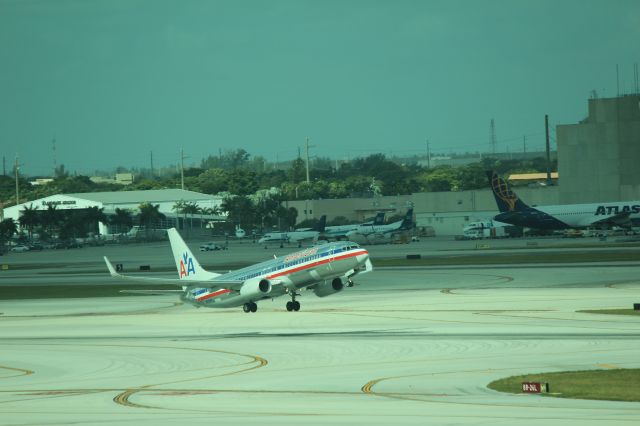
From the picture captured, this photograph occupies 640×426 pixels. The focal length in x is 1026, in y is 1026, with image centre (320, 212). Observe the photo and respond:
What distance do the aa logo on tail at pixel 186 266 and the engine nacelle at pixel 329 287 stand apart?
907 centimetres

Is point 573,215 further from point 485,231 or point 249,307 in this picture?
point 249,307

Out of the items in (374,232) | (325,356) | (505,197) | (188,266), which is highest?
(505,197)

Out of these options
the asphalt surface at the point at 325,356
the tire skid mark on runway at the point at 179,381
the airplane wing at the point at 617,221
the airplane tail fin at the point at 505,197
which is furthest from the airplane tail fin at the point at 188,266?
the airplane wing at the point at 617,221

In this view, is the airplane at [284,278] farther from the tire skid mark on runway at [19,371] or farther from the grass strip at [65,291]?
the grass strip at [65,291]

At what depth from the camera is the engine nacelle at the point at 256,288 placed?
66.7 m

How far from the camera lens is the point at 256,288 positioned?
6681 cm

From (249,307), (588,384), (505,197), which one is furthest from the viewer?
(505,197)

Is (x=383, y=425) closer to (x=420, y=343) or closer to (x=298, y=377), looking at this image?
(x=298, y=377)

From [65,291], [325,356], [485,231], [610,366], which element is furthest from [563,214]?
[610,366]

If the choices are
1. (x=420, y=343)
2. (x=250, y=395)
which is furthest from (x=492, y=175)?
(x=250, y=395)

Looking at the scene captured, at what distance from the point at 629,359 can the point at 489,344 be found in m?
7.55

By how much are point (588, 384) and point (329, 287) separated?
115ft

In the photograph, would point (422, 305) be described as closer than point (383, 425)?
No

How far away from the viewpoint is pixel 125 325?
6378cm
